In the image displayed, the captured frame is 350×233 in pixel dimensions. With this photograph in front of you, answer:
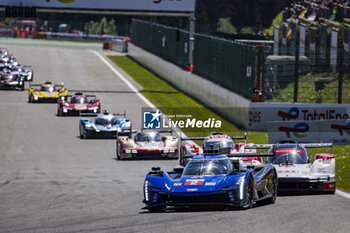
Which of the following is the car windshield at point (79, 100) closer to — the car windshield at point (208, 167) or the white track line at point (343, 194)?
the white track line at point (343, 194)

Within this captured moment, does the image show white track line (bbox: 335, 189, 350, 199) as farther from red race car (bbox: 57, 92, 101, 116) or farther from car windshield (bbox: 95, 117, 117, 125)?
red race car (bbox: 57, 92, 101, 116)

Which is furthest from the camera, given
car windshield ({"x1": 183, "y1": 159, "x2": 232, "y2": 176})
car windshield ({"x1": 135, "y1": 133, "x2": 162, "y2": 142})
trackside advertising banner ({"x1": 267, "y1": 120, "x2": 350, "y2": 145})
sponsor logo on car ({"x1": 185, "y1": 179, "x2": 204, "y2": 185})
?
trackside advertising banner ({"x1": 267, "y1": 120, "x2": 350, "y2": 145})

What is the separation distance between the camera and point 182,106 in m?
48.7

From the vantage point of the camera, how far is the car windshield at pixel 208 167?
18.0m

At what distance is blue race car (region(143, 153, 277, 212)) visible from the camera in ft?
55.6

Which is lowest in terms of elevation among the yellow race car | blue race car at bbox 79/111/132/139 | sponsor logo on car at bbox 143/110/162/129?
the yellow race car

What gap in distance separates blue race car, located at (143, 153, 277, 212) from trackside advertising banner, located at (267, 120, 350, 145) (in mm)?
13303

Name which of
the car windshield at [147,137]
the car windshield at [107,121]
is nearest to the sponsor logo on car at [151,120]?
the car windshield at [147,137]

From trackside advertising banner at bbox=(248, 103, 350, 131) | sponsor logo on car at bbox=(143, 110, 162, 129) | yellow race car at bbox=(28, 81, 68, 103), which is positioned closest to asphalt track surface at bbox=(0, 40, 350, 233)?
sponsor logo on car at bbox=(143, 110, 162, 129)

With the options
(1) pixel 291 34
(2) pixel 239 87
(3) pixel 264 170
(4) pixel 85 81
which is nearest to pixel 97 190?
(3) pixel 264 170

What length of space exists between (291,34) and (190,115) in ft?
50.9

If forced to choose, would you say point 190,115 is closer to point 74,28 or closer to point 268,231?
point 268,231

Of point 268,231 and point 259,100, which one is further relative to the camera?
point 259,100

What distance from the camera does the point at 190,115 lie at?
148 feet
